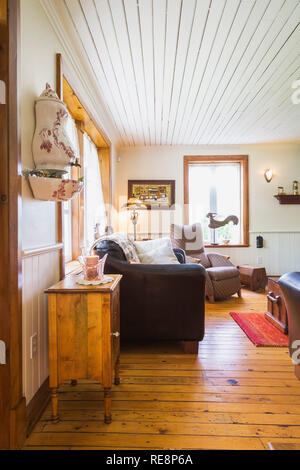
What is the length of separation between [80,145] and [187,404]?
8.80 ft

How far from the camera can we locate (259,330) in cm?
268

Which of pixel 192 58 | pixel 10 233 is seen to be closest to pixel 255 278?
pixel 192 58

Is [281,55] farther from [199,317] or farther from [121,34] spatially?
[199,317]

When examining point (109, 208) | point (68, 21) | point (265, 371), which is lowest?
point (265, 371)

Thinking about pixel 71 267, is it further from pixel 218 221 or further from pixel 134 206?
pixel 218 221

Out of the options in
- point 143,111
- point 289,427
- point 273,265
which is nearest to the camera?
point 289,427

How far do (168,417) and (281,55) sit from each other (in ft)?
9.73

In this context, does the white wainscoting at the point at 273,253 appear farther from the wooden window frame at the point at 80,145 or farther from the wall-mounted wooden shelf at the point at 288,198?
the wooden window frame at the point at 80,145

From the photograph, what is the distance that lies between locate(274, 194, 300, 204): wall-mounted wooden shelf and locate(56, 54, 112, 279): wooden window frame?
3174mm

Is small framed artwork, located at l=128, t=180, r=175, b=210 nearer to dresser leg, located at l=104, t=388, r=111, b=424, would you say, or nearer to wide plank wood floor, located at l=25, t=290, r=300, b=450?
wide plank wood floor, located at l=25, t=290, r=300, b=450

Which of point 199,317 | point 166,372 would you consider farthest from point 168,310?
point 166,372

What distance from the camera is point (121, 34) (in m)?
2.06

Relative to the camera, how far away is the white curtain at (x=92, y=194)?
3175 millimetres

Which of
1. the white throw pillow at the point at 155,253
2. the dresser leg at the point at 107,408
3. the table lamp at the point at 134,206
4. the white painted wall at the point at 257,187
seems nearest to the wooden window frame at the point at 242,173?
the white painted wall at the point at 257,187
